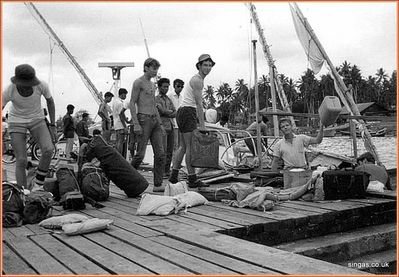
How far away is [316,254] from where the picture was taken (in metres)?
4.30

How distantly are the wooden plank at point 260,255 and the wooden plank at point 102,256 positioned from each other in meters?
0.58

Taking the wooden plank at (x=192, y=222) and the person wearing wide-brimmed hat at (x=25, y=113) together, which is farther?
the person wearing wide-brimmed hat at (x=25, y=113)

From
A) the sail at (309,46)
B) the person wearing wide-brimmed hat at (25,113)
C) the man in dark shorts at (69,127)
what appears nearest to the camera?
the person wearing wide-brimmed hat at (25,113)

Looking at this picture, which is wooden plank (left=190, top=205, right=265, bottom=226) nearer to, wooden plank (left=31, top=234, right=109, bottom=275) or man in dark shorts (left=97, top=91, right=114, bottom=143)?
wooden plank (left=31, top=234, right=109, bottom=275)

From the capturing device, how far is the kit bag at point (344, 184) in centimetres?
548

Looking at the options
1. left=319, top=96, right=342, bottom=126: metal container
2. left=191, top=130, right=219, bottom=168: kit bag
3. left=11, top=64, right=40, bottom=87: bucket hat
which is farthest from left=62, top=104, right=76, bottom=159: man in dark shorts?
left=319, top=96, right=342, bottom=126: metal container

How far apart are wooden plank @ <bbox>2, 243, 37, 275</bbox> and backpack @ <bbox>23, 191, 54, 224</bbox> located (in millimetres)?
997

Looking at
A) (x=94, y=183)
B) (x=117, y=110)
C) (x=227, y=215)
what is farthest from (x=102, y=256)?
(x=117, y=110)

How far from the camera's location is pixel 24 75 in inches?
204

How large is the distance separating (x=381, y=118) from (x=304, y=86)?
106 m

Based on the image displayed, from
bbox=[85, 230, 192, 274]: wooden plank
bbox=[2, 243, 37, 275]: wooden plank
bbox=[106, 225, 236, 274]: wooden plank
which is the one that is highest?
bbox=[106, 225, 236, 274]: wooden plank

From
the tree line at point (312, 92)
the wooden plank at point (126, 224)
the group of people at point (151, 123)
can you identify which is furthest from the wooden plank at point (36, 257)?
the tree line at point (312, 92)

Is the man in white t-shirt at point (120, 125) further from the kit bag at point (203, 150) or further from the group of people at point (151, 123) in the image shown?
the kit bag at point (203, 150)

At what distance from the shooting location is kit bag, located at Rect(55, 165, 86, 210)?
5094 millimetres
